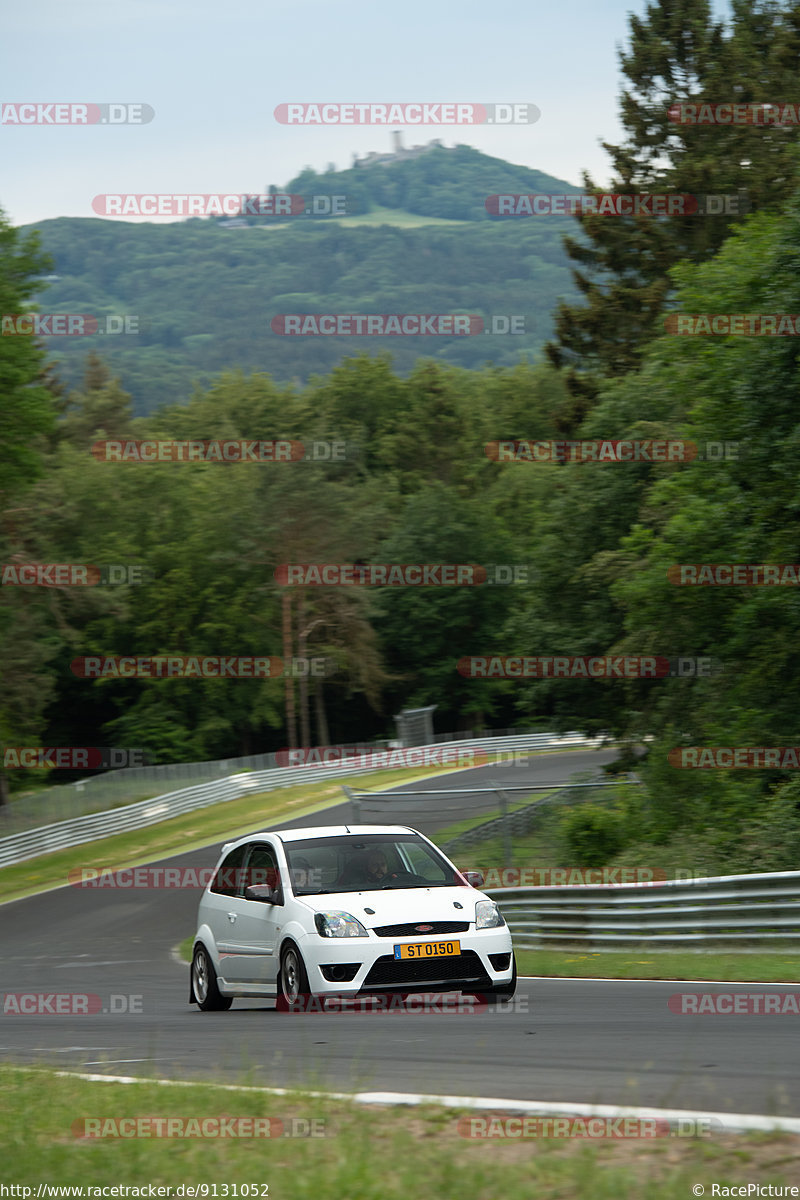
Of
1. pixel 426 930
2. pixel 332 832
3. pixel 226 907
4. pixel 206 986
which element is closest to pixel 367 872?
pixel 332 832

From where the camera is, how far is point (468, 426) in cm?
9475

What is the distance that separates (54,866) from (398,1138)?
115 feet

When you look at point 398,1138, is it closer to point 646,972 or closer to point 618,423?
point 646,972

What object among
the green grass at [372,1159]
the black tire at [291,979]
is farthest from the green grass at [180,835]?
the green grass at [372,1159]

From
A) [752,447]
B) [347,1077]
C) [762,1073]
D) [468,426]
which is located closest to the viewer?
[762,1073]

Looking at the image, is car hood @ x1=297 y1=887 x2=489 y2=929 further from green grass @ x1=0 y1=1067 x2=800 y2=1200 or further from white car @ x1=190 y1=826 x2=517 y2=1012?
green grass @ x1=0 y1=1067 x2=800 y2=1200

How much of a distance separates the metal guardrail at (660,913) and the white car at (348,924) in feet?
12.2

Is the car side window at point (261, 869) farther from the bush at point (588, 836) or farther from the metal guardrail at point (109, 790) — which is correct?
the metal guardrail at point (109, 790)

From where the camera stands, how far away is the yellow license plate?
10.0m

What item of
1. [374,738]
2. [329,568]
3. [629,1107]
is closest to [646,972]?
[629,1107]

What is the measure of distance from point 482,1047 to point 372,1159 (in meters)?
2.92

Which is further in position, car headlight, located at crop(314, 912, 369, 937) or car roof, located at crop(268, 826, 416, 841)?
car roof, located at crop(268, 826, 416, 841)

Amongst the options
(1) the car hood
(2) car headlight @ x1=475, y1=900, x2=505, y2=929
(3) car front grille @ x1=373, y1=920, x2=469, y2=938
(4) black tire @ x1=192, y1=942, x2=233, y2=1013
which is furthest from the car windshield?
(4) black tire @ x1=192, y1=942, x2=233, y2=1013

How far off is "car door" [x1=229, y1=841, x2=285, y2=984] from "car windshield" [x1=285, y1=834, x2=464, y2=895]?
232mm
